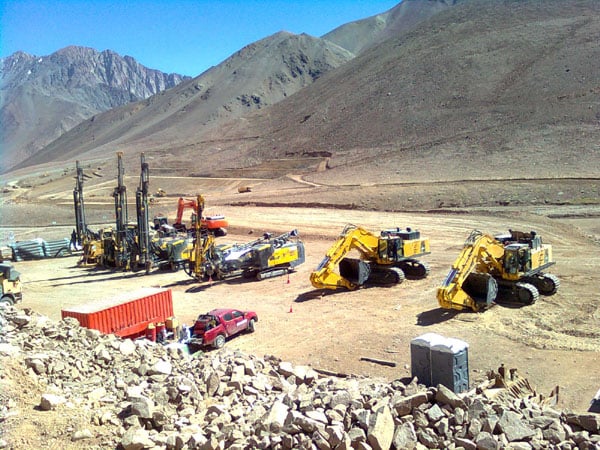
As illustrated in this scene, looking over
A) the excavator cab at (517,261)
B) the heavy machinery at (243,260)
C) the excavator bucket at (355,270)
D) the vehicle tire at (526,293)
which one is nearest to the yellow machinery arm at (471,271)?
the excavator cab at (517,261)

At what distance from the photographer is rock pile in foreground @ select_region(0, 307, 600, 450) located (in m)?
7.77

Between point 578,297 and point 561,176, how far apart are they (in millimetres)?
33550

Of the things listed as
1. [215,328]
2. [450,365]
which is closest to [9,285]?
[215,328]

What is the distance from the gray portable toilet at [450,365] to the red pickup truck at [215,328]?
262 inches

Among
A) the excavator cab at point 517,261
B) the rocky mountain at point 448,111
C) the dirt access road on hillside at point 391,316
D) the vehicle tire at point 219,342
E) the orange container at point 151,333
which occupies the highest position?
the rocky mountain at point 448,111

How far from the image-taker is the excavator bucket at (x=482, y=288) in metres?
17.8

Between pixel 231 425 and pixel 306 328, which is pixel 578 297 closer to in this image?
pixel 306 328

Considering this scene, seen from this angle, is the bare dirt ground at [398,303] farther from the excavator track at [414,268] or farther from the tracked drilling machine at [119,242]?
the tracked drilling machine at [119,242]

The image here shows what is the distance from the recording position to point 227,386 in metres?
10.3

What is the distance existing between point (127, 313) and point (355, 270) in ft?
29.4

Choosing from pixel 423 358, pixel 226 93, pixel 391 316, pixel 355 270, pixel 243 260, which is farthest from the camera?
pixel 226 93

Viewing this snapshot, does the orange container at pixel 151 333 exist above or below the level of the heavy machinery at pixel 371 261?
below

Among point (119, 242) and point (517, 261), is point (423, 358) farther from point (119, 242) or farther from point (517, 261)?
point (119, 242)

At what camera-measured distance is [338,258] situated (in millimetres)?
20891
